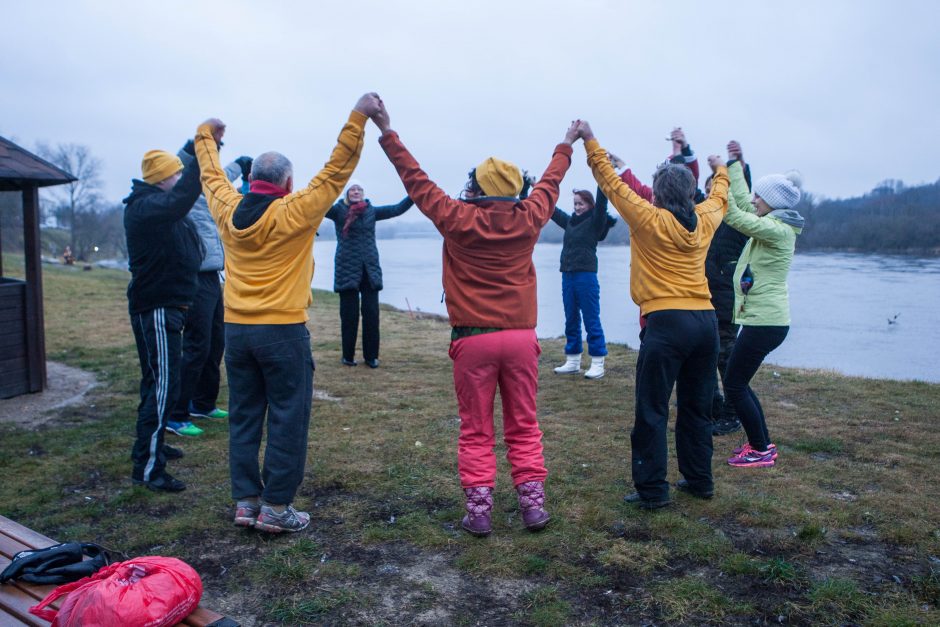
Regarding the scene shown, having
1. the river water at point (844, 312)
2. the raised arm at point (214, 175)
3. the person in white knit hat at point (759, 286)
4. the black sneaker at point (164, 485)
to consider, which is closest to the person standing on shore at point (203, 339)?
the black sneaker at point (164, 485)

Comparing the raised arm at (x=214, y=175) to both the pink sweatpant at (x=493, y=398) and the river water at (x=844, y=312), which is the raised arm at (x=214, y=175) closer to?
the pink sweatpant at (x=493, y=398)

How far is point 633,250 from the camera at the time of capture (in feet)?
13.3

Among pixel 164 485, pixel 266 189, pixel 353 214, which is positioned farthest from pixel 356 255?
pixel 266 189

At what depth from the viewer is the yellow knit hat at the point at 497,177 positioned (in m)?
3.66

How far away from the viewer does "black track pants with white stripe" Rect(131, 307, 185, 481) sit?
4270mm

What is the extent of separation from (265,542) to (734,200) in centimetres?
359

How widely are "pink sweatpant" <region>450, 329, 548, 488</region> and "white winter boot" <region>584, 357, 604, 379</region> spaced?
3953 mm

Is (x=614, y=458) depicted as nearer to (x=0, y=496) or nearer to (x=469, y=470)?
(x=469, y=470)

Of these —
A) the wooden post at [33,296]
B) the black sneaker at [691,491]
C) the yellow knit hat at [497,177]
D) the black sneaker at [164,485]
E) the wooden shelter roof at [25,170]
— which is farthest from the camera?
the wooden post at [33,296]

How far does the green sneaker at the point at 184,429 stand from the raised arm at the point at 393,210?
126 inches

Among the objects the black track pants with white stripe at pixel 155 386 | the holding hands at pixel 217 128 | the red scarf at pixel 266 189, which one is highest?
the holding hands at pixel 217 128

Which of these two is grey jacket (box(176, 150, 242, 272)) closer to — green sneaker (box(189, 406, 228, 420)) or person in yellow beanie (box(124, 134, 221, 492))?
person in yellow beanie (box(124, 134, 221, 492))

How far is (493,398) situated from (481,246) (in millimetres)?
816

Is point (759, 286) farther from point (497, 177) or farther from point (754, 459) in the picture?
point (497, 177)
